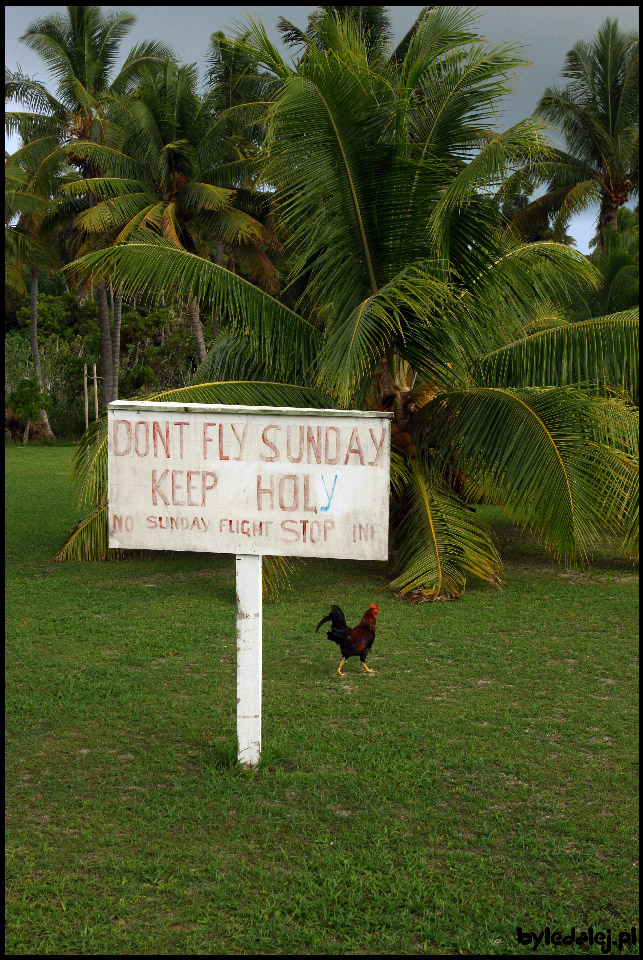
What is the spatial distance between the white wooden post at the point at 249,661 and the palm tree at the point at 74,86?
65.4ft

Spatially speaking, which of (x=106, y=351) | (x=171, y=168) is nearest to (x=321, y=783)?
(x=171, y=168)

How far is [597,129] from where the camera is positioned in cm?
2252

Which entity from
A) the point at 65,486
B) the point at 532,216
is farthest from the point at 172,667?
the point at 532,216

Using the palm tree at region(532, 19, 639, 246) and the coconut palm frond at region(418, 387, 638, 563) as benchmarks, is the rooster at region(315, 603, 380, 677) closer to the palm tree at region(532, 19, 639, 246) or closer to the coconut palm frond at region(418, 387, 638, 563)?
the coconut palm frond at region(418, 387, 638, 563)

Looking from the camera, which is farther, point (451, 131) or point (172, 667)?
point (451, 131)

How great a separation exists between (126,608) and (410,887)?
517cm

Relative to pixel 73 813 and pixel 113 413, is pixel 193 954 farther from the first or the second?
pixel 113 413

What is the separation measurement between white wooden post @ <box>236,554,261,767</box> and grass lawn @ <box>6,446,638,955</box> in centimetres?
15

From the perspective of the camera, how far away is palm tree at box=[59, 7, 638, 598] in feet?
26.9

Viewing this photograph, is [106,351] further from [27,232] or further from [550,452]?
[550,452]

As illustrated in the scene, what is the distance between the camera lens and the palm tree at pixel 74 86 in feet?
77.5

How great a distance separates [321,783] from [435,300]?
501 cm

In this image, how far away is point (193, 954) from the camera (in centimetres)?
327

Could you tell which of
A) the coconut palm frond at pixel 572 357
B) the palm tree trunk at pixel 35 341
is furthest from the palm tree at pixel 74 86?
the coconut palm frond at pixel 572 357
